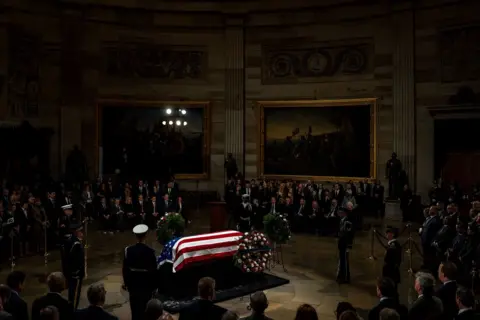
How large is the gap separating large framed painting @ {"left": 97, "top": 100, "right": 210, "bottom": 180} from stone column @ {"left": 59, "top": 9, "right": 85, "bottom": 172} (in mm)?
1070

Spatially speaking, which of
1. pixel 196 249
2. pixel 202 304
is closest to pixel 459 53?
pixel 196 249

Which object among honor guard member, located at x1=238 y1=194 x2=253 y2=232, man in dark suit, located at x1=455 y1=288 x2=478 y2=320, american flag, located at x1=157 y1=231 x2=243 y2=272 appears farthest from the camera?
honor guard member, located at x1=238 y1=194 x2=253 y2=232

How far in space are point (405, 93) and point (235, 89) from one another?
25.3 feet

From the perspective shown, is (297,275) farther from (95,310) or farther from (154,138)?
(154,138)

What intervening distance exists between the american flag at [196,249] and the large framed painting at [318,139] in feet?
42.0

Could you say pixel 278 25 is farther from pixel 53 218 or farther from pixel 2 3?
pixel 53 218

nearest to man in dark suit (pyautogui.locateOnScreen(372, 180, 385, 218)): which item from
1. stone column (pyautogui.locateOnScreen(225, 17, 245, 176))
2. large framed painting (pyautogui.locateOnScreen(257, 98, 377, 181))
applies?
large framed painting (pyautogui.locateOnScreen(257, 98, 377, 181))

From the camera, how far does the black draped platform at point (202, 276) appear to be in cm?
992

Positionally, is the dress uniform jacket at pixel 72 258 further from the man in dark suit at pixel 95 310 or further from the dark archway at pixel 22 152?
the dark archway at pixel 22 152

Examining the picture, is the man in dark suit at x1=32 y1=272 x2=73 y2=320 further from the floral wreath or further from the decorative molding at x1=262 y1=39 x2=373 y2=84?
the decorative molding at x1=262 y1=39 x2=373 y2=84

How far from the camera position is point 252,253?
10555mm

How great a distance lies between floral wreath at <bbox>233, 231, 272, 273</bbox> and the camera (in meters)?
10.4

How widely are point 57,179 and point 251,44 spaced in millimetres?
10713

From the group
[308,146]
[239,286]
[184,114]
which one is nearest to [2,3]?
[184,114]
